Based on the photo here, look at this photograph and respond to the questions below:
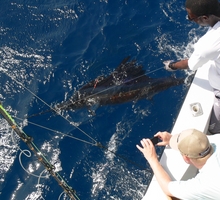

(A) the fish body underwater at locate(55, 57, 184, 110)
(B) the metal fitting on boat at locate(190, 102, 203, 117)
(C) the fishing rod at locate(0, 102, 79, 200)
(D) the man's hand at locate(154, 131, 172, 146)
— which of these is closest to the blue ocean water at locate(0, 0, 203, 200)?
(A) the fish body underwater at locate(55, 57, 184, 110)

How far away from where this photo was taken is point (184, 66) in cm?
464

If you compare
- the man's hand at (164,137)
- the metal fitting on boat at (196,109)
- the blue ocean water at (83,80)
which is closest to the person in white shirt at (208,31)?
the metal fitting on boat at (196,109)

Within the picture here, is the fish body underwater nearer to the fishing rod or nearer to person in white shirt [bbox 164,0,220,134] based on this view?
the fishing rod

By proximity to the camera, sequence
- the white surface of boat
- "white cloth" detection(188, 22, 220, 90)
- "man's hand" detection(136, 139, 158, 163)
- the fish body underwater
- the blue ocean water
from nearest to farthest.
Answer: "white cloth" detection(188, 22, 220, 90) → "man's hand" detection(136, 139, 158, 163) → the white surface of boat → the blue ocean water → the fish body underwater

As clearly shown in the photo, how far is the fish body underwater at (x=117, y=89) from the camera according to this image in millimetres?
6484

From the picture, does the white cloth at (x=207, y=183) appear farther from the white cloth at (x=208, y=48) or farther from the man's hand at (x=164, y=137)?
the white cloth at (x=208, y=48)

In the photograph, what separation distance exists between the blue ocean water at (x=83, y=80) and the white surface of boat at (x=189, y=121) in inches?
59.2

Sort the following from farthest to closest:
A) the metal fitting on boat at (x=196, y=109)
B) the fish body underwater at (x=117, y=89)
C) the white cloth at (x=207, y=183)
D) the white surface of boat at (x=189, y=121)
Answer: the fish body underwater at (x=117, y=89) → the metal fitting on boat at (x=196, y=109) → the white surface of boat at (x=189, y=121) → the white cloth at (x=207, y=183)

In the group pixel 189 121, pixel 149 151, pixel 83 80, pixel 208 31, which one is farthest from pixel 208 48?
pixel 83 80

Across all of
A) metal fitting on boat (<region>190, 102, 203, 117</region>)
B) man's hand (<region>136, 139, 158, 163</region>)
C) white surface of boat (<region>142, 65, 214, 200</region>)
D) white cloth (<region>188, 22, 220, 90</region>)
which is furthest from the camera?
metal fitting on boat (<region>190, 102, 203, 117</region>)

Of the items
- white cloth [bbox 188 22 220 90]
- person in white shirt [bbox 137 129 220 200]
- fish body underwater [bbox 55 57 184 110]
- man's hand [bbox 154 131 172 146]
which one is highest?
white cloth [bbox 188 22 220 90]

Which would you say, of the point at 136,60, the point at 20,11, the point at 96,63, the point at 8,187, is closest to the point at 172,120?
the point at 136,60

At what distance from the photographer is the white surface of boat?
13.3ft

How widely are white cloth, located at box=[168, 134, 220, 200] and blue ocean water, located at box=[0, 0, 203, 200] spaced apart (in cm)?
238
